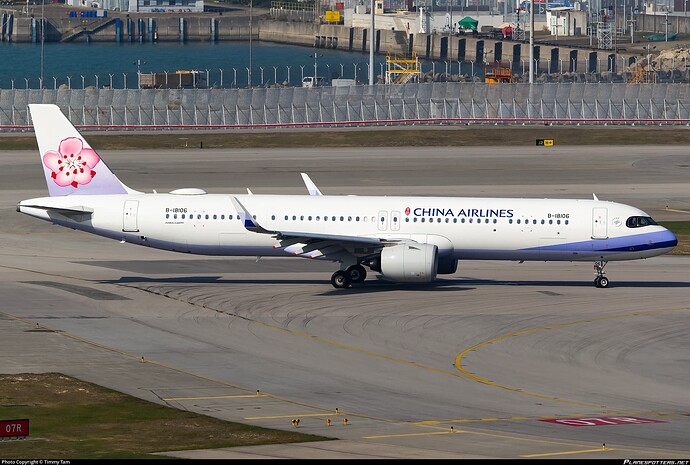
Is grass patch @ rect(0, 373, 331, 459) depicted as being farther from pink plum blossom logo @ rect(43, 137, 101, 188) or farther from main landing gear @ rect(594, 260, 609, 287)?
main landing gear @ rect(594, 260, 609, 287)

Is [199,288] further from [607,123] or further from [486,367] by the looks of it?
[607,123]

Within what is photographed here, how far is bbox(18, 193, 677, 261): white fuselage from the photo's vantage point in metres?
55.5

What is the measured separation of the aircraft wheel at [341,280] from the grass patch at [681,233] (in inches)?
821

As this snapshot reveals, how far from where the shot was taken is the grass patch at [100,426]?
30.1 metres

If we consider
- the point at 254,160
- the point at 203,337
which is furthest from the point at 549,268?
the point at 254,160

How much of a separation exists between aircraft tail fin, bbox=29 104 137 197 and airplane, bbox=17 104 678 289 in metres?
0.64

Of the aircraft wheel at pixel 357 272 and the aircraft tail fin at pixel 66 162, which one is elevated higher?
the aircraft tail fin at pixel 66 162

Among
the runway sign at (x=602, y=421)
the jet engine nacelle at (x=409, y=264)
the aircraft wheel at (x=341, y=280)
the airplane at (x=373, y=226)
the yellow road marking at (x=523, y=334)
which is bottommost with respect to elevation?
the yellow road marking at (x=523, y=334)

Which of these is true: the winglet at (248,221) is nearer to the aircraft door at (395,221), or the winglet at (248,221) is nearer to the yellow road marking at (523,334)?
the aircraft door at (395,221)

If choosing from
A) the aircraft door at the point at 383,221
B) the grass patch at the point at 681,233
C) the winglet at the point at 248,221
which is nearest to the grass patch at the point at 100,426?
the winglet at the point at 248,221

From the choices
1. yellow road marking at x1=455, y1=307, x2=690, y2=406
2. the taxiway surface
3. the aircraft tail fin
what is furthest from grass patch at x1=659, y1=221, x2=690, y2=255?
the aircraft tail fin

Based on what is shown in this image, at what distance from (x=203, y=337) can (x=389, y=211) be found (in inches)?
543

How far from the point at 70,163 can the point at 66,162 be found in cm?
21

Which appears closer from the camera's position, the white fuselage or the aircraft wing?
the aircraft wing
